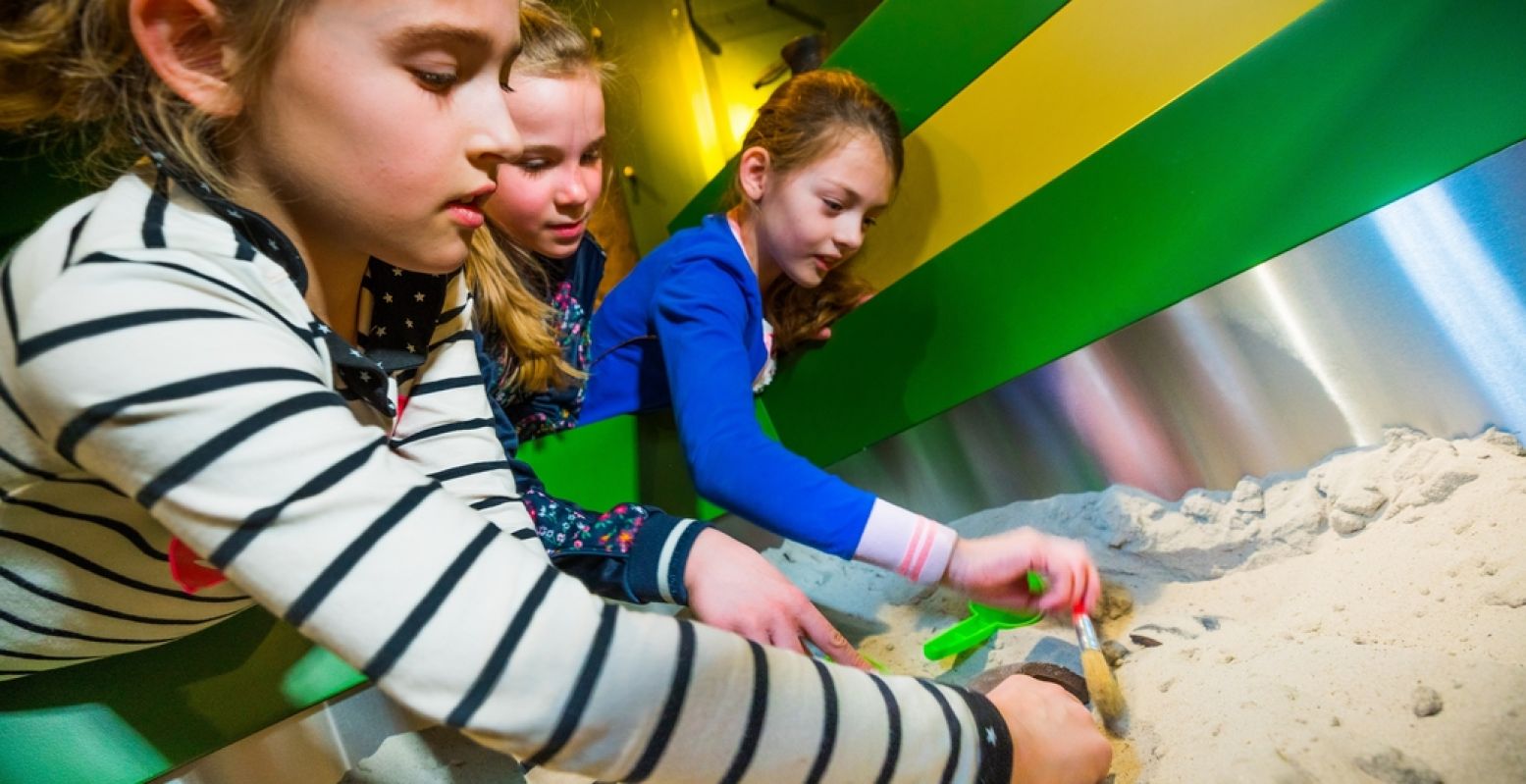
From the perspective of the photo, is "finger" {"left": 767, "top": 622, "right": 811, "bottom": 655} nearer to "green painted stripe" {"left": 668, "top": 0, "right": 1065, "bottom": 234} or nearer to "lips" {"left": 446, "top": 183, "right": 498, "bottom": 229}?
"lips" {"left": 446, "top": 183, "right": 498, "bottom": 229}

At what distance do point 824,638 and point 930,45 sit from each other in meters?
0.87

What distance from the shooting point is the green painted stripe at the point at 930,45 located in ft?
3.61

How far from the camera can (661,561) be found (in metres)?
0.80

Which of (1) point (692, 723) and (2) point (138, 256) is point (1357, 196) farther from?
(2) point (138, 256)

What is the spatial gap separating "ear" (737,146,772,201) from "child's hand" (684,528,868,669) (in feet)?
2.22

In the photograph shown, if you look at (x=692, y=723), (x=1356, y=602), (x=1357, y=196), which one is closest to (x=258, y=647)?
A: (x=692, y=723)

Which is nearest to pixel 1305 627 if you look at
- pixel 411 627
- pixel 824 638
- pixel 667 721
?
pixel 824 638

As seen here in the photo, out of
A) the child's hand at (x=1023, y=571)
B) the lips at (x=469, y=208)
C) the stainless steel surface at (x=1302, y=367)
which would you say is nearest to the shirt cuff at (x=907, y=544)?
the child's hand at (x=1023, y=571)

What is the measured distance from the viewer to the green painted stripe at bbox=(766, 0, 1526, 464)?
2.38ft

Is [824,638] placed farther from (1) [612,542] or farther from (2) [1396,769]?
(2) [1396,769]

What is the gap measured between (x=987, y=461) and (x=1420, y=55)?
588 millimetres

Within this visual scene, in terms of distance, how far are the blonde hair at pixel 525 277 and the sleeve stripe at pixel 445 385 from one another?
177mm

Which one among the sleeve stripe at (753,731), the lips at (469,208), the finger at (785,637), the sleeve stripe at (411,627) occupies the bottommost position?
the finger at (785,637)

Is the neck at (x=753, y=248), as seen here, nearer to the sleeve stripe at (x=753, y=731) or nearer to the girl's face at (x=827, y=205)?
the girl's face at (x=827, y=205)
